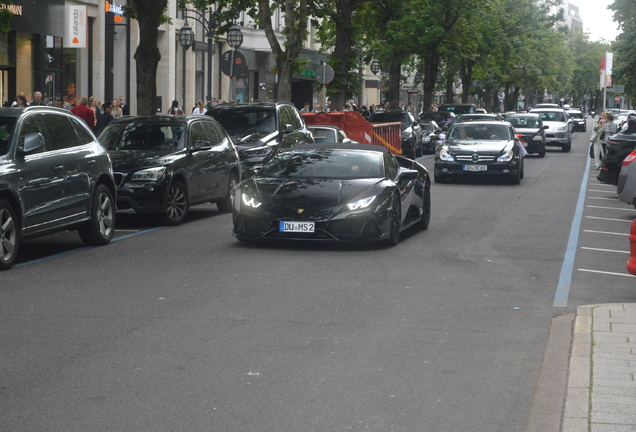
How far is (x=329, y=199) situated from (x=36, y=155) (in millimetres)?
3336

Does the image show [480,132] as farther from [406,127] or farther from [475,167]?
[406,127]

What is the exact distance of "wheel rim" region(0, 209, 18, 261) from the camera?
1071 centimetres

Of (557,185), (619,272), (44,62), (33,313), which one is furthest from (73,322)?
(44,62)

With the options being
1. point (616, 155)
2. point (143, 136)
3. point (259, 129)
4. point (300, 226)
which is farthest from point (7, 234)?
point (616, 155)

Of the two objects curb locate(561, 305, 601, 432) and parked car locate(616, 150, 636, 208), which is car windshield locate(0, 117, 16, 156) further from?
parked car locate(616, 150, 636, 208)

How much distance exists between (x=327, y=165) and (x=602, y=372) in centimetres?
732

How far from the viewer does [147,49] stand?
71.5 feet

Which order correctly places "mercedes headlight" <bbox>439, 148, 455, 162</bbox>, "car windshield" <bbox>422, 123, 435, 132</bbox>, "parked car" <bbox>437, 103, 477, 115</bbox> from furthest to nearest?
"parked car" <bbox>437, 103, 477, 115</bbox>, "car windshield" <bbox>422, 123, 435, 132</bbox>, "mercedes headlight" <bbox>439, 148, 455, 162</bbox>

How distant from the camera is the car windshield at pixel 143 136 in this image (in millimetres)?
16125

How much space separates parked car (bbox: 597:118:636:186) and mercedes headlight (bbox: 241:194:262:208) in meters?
9.87

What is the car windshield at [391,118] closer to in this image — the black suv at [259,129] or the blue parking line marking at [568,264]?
the black suv at [259,129]

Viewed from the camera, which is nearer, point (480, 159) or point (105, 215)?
point (105, 215)

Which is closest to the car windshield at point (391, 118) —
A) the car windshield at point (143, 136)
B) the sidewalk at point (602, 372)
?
the car windshield at point (143, 136)

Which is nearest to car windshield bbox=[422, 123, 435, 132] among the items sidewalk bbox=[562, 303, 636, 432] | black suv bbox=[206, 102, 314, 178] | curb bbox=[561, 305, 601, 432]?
black suv bbox=[206, 102, 314, 178]
